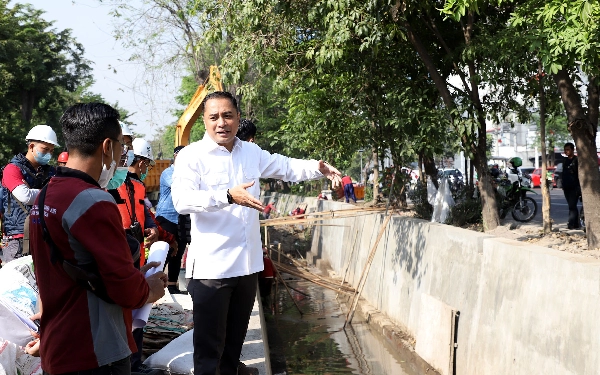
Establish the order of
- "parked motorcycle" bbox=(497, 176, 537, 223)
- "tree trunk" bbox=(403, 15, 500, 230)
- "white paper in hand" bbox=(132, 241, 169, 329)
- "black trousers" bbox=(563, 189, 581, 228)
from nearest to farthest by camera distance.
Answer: "white paper in hand" bbox=(132, 241, 169, 329) < "tree trunk" bbox=(403, 15, 500, 230) < "black trousers" bbox=(563, 189, 581, 228) < "parked motorcycle" bbox=(497, 176, 537, 223)

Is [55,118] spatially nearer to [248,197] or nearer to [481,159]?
[481,159]

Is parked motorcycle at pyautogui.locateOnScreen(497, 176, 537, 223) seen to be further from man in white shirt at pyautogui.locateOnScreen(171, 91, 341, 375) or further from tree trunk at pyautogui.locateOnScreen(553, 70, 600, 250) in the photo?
man in white shirt at pyautogui.locateOnScreen(171, 91, 341, 375)

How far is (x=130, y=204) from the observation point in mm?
4914

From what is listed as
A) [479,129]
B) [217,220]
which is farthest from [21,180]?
[479,129]

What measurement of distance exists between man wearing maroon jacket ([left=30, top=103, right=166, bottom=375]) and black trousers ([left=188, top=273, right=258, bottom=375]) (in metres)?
1.38

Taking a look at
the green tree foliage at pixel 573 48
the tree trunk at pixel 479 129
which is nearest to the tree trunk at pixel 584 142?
the green tree foliage at pixel 573 48

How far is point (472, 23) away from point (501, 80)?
0.99 metres

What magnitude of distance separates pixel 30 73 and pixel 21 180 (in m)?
33.9

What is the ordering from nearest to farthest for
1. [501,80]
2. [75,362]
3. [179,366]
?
[75,362] → [179,366] → [501,80]

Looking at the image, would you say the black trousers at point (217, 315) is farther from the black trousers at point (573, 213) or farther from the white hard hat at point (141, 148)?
the black trousers at point (573, 213)

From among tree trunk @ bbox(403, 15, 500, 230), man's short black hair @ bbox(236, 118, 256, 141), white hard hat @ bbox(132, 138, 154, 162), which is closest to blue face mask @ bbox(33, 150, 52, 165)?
white hard hat @ bbox(132, 138, 154, 162)

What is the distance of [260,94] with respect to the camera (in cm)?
1105

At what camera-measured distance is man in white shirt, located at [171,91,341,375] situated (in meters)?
3.95

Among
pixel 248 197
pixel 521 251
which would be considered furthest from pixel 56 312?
pixel 521 251
